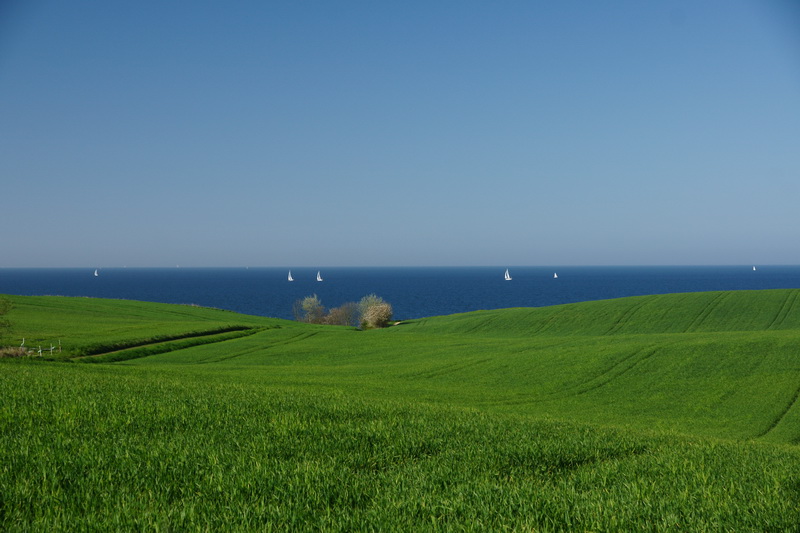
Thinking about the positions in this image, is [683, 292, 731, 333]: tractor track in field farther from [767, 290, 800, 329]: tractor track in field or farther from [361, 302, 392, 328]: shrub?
[361, 302, 392, 328]: shrub

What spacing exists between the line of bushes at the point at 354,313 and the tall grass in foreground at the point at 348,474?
297 feet

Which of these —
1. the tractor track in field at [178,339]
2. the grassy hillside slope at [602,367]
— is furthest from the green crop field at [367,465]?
the tractor track in field at [178,339]

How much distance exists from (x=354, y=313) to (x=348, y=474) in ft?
380

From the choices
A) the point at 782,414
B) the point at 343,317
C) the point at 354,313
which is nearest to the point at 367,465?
the point at 782,414

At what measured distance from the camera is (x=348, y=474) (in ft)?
30.2

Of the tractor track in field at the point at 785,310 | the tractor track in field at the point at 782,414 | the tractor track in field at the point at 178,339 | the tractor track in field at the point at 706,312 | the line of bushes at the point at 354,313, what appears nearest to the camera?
the tractor track in field at the point at 782,414

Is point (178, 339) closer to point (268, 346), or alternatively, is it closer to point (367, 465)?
point (268, 346)

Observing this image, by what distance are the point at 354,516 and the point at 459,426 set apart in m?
8.24

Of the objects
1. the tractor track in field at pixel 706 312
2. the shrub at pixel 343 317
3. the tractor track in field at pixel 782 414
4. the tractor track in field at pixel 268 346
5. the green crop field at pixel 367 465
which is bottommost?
the shrub at pixel 343 317

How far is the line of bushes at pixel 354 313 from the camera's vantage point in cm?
10644

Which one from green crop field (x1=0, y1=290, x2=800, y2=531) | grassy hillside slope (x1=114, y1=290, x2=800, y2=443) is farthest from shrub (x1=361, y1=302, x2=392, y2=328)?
green crop field (x1=0, y1=290, x2=800, y2=531)

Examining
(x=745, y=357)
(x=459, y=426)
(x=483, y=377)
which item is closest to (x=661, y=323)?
(x=745, y=357)

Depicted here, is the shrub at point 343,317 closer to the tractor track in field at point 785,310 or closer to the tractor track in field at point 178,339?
the tractor track in field at point 178,339

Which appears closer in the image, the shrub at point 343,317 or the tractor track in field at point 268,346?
the tractor track in field at point 268,346
